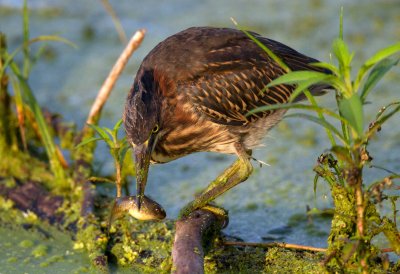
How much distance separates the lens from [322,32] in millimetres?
8258

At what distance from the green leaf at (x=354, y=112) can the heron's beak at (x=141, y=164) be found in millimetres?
1499

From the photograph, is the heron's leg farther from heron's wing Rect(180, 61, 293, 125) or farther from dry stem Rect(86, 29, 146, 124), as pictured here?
dry stem Rect(86, 29, 146, 124)

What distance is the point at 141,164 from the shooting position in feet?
14.1

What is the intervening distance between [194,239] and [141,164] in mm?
563

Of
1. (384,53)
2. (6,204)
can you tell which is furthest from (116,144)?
(384,53)

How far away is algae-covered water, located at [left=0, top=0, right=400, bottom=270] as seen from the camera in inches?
213

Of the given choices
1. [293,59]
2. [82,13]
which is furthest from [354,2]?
[293,59]

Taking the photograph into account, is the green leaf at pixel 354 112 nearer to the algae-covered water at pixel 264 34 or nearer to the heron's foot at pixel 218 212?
the heron's foot at pixel 218 212

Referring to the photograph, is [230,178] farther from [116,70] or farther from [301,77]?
[301,77]

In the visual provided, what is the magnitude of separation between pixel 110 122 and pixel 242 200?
5.99 ft

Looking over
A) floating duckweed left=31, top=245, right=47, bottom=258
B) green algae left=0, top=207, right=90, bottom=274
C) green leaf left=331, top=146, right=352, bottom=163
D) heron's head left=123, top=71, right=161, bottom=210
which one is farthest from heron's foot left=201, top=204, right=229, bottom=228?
green leaf left=331, top=146, right=352, bottom=163

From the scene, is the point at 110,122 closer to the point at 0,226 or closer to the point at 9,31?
the point at 0,226

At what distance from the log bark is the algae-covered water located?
67cm

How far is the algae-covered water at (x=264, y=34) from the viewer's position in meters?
5.42
